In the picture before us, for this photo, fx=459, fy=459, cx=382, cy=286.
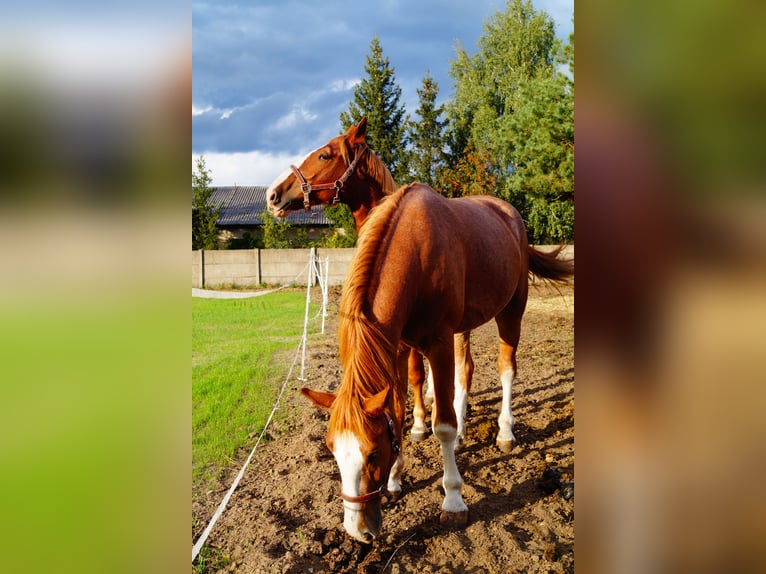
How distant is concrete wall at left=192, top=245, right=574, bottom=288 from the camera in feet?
58.2

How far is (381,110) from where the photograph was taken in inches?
851

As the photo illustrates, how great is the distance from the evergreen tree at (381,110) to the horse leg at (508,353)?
55.1ft

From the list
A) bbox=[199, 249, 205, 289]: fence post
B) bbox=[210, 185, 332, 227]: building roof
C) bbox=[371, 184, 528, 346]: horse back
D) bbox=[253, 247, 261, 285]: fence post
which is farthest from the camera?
bbox=[210, 185, 332, 227]: building roof

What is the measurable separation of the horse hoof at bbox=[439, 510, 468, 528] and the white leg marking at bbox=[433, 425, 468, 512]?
2 cm

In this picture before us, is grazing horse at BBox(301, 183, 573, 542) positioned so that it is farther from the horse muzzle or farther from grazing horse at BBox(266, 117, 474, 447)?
grazing horse at BBox(266, 117, 474, 447)

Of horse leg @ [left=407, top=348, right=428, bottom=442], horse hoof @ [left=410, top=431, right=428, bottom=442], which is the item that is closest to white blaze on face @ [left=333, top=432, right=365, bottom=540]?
horse leg @ [left=407, top=348, right=428, bottom=442]

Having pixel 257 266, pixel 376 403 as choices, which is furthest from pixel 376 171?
pixel 257 266

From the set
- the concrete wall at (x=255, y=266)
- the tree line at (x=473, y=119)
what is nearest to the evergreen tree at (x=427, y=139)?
the tree line at (x=473, y=119)

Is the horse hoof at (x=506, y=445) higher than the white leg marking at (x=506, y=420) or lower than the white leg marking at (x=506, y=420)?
lower

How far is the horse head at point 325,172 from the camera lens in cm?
494

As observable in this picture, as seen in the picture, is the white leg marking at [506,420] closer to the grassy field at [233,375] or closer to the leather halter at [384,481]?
the leather halter at [384,481]

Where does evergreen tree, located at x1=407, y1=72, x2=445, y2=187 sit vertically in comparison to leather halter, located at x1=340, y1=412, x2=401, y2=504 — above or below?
above
